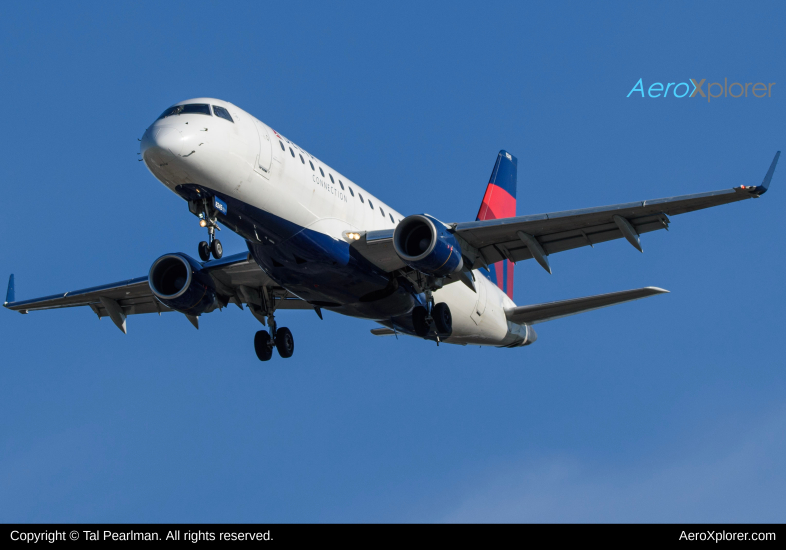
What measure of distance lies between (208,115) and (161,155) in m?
1.91

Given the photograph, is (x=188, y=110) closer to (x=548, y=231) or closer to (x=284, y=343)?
(x=284, y=343)

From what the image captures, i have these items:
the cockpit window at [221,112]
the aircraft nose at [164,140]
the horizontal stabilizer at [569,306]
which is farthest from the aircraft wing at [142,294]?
the horizontal stabilizer at [569,306]

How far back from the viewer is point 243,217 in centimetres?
2489

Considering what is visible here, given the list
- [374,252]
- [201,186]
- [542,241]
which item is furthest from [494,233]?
[201,186]

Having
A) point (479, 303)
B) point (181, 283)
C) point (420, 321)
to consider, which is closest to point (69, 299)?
point (181, 283)

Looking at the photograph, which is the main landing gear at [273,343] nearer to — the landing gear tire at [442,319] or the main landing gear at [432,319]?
the main landing gear at [432,319]

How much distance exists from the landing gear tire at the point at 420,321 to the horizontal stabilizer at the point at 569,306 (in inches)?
238

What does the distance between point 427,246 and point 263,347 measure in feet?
24.3

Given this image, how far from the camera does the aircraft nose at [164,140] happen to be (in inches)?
899

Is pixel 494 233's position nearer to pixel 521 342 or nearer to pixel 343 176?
pixel 343 176

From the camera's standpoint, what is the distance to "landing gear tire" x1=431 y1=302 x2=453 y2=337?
28859 mm

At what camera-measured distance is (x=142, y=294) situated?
33.0 metres

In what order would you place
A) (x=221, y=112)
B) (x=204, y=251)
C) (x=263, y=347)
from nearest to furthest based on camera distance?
(x=204, y=251) < (x=221, y=112) < (x=263, y=347)

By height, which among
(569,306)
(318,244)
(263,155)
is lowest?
(318,244)
